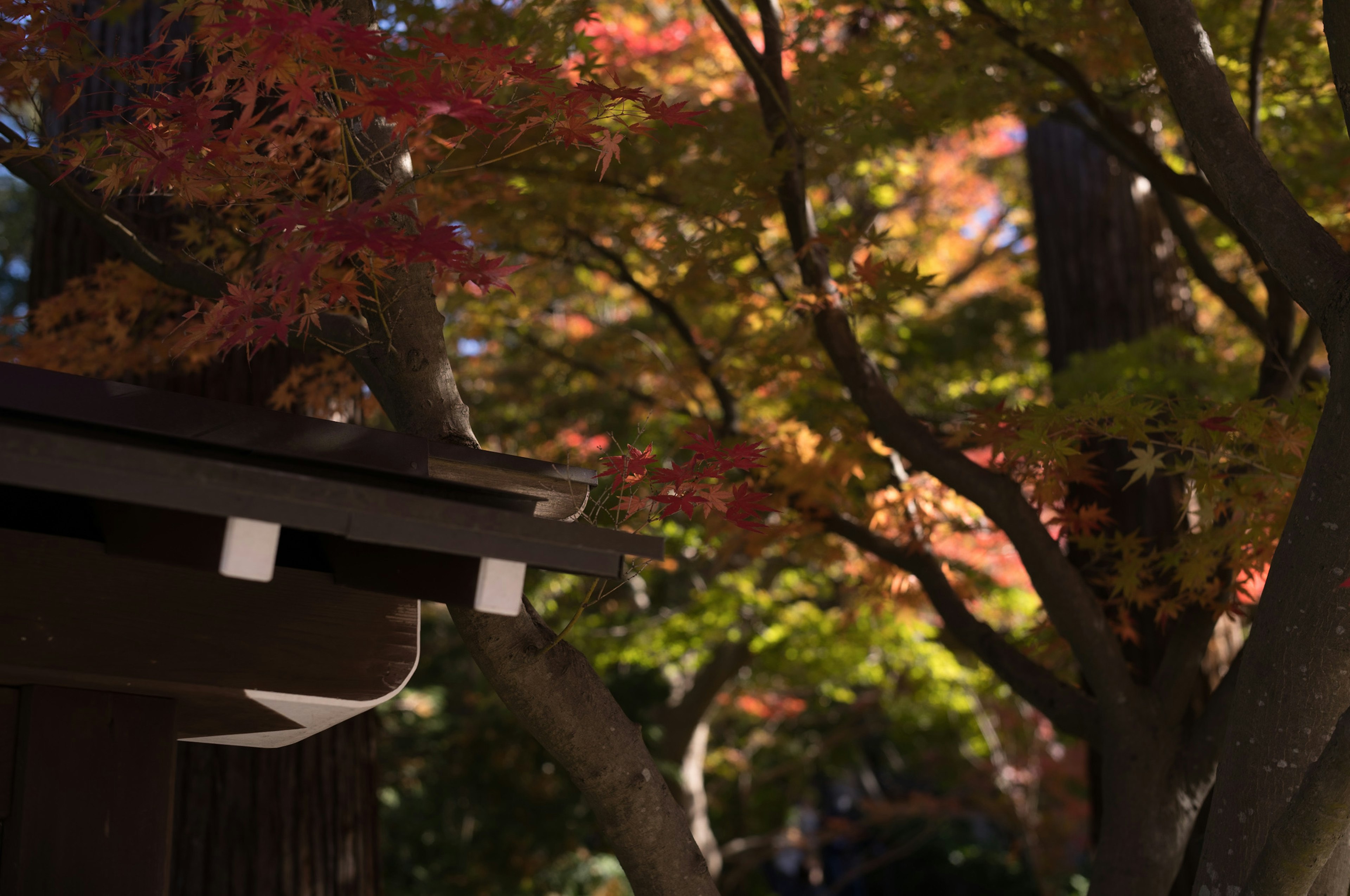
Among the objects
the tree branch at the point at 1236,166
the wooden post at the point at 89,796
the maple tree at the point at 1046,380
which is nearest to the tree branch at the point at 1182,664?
the maple tree at the point at 1046,380

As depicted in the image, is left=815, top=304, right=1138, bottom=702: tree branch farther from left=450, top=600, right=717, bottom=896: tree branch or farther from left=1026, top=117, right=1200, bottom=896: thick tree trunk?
left=450, top=600, right=717, bottom=896: tree branch

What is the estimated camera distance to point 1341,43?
2.77 m

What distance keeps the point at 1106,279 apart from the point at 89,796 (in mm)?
6289

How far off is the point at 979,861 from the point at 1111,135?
37.1 feet

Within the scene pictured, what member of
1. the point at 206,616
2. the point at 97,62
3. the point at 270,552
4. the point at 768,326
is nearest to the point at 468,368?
the point at 768,326

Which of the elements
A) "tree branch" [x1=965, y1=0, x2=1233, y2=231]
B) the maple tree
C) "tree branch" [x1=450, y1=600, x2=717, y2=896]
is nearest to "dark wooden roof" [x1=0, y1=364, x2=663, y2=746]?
"tree branch" [x1=450, y1=600, x2=717, y2=896]

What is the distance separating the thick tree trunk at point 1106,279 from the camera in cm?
534

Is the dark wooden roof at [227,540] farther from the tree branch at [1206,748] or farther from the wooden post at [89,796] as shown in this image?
the tree branch at [1206,748]

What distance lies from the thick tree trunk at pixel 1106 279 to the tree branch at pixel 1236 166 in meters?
2.12

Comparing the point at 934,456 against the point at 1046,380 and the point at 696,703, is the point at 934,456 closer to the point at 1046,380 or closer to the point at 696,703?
the point at 1046,380

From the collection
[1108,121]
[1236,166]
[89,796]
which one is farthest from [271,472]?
[1108,121]

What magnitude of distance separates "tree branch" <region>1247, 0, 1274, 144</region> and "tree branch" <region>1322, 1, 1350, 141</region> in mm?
1616

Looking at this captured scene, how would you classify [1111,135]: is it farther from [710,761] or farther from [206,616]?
[710,761]

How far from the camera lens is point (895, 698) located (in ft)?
39.4
